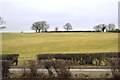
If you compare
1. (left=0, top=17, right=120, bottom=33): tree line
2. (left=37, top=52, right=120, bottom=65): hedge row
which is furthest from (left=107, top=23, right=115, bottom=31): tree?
(left=37, top=52, right=120, bottom=65): hedge row

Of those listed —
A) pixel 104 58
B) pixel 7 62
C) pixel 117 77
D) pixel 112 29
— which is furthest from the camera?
pixel 112 29

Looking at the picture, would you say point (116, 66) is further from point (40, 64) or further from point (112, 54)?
point (112, 54)

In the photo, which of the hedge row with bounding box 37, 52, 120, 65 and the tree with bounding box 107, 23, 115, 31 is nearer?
the hedge row with bounding box 37, 52, 120, 65

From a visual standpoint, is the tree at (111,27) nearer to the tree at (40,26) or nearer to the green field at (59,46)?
the tree at (40,26)

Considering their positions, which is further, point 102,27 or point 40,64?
point 102,27

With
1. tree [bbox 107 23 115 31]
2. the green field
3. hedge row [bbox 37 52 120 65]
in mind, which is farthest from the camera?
tree [bbox 107 23 115 31]

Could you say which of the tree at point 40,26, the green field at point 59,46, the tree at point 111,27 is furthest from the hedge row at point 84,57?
the tree at point 40,26

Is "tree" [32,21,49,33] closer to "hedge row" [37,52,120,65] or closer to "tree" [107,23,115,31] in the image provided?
"tree" [107,23,115,31]

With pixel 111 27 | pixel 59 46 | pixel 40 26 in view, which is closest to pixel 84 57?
pixel 59 46

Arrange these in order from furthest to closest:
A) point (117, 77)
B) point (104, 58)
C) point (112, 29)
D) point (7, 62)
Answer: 1. point (112, 29)
2. point (104, 58)
3. point (7, 62)
4. point (117, 77)

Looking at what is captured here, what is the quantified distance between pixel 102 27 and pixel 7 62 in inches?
3314

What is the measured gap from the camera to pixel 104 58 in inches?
1208

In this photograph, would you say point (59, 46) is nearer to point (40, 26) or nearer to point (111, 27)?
point (111, 27)

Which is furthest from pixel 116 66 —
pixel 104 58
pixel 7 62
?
pixel 104 58
